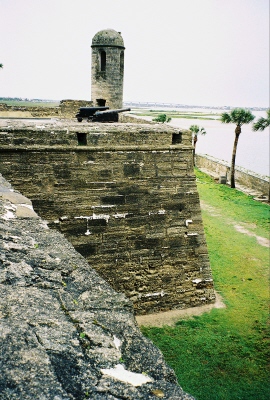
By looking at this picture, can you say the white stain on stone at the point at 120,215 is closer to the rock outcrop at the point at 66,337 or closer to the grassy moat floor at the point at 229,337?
the grassy moat floor at the point at 229,337

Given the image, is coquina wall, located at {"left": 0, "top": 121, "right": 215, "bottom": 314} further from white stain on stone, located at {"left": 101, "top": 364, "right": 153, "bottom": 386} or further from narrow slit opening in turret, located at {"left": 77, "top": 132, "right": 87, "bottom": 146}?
white stain on stone, located at {"left": 101, "top": 364, "right": 153, "bottom": 386}

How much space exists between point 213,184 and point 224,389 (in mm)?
18241

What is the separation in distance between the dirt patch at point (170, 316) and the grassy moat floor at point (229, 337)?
0.50 feet

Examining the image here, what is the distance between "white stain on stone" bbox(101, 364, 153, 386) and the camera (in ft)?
5.20

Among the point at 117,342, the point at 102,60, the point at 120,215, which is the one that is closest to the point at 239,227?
the point at 120,215

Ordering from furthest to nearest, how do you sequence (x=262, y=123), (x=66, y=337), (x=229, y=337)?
(x=262, y=123), (x=229, y=337), (x=66, y=337)

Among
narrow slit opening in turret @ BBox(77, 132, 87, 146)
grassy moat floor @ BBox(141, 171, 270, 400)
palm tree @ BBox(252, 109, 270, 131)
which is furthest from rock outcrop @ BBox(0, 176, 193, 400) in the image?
palm tree @ BBox(252, 109, 270, 131)

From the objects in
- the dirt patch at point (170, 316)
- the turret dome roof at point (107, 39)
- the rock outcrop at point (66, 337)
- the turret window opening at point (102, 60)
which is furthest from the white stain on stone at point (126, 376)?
the turret window opening at point (102, 60)

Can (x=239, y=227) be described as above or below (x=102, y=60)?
below

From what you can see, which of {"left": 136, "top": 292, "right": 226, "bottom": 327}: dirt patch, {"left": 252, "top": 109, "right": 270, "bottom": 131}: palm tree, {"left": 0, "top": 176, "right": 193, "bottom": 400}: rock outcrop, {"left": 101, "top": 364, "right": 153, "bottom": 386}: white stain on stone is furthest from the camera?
{"left": 252, "top": 109, "right": 270, "bottom": 131}: palm tree

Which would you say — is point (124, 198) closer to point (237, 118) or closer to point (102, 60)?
point (102, 60)

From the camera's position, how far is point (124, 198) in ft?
24.5

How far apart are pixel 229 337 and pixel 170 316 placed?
1.30 metres

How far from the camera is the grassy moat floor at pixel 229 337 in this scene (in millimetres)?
6086
